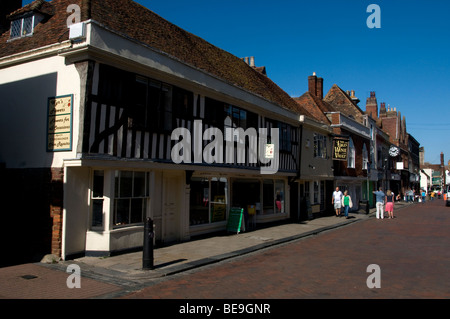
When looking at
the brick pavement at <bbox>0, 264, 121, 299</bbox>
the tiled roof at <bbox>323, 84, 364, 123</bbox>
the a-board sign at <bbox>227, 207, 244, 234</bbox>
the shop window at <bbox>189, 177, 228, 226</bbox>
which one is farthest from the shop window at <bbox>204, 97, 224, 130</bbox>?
the tiled roof at <bbox>323, 84, 364, 123</bbox>

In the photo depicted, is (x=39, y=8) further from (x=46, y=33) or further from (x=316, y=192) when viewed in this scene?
(x=316, y=192)

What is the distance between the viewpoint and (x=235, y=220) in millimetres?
14102

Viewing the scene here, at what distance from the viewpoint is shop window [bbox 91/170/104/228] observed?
30.5ft

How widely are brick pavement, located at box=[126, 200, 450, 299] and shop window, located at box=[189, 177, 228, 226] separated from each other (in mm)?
3109

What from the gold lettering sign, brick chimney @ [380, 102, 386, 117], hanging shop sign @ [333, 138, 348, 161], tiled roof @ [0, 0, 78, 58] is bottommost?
the gold lettering sign

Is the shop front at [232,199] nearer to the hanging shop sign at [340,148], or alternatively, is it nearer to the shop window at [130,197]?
the shop window at [130,197]

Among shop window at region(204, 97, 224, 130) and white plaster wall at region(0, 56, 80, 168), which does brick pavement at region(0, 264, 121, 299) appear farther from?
shop window at region(204, 97, 224, 130)

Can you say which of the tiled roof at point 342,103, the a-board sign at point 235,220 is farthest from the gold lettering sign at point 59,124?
the tiled roof at point 342,103

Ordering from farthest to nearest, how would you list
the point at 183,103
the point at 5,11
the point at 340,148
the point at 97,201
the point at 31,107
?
the point at 340,148 < the point at 5,11 < the point at 183,103 < the point at 31,107 < the point at 97,201

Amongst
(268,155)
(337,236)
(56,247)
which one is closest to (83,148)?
→ (56,247)

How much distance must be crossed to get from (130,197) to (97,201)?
0.96m

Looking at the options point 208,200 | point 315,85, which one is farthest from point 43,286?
point 315,85

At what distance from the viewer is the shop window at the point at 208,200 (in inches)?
503

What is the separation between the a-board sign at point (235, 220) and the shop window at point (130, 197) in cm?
455
